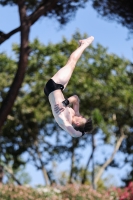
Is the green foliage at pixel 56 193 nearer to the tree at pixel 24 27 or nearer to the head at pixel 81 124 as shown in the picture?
the tree at pixel 24 27

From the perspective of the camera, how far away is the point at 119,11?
11117 mm

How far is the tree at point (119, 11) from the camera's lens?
10.9m

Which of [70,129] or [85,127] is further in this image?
[85,127]

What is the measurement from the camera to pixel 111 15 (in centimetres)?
1138

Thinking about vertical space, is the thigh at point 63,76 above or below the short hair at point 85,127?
above

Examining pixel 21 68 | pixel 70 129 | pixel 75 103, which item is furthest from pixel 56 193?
pixel 70 129

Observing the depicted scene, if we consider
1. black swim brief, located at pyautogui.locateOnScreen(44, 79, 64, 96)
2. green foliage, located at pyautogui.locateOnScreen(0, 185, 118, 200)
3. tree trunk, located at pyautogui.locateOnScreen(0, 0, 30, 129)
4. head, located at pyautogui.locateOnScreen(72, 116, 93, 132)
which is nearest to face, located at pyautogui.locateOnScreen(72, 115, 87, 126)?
head, located at pyautogui.locateOnScreen(72, 116, 93, 132)

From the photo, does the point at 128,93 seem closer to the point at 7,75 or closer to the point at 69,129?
the point at 7,75

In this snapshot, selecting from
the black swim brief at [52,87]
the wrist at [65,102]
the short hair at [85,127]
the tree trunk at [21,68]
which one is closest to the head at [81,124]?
the short hair at [85,127]

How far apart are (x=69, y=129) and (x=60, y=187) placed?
24.1 ft

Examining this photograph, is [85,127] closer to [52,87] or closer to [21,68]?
[52,87]

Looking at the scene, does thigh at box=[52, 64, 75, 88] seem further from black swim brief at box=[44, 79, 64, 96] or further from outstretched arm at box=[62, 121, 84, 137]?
outstretched arm at box=[62, 121, 84, 137]

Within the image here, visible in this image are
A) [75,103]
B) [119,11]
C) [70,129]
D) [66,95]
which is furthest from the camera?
[66,95]

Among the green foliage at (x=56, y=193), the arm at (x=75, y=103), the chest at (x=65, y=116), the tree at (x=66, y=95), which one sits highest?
the chest at (x=65, y=116)
